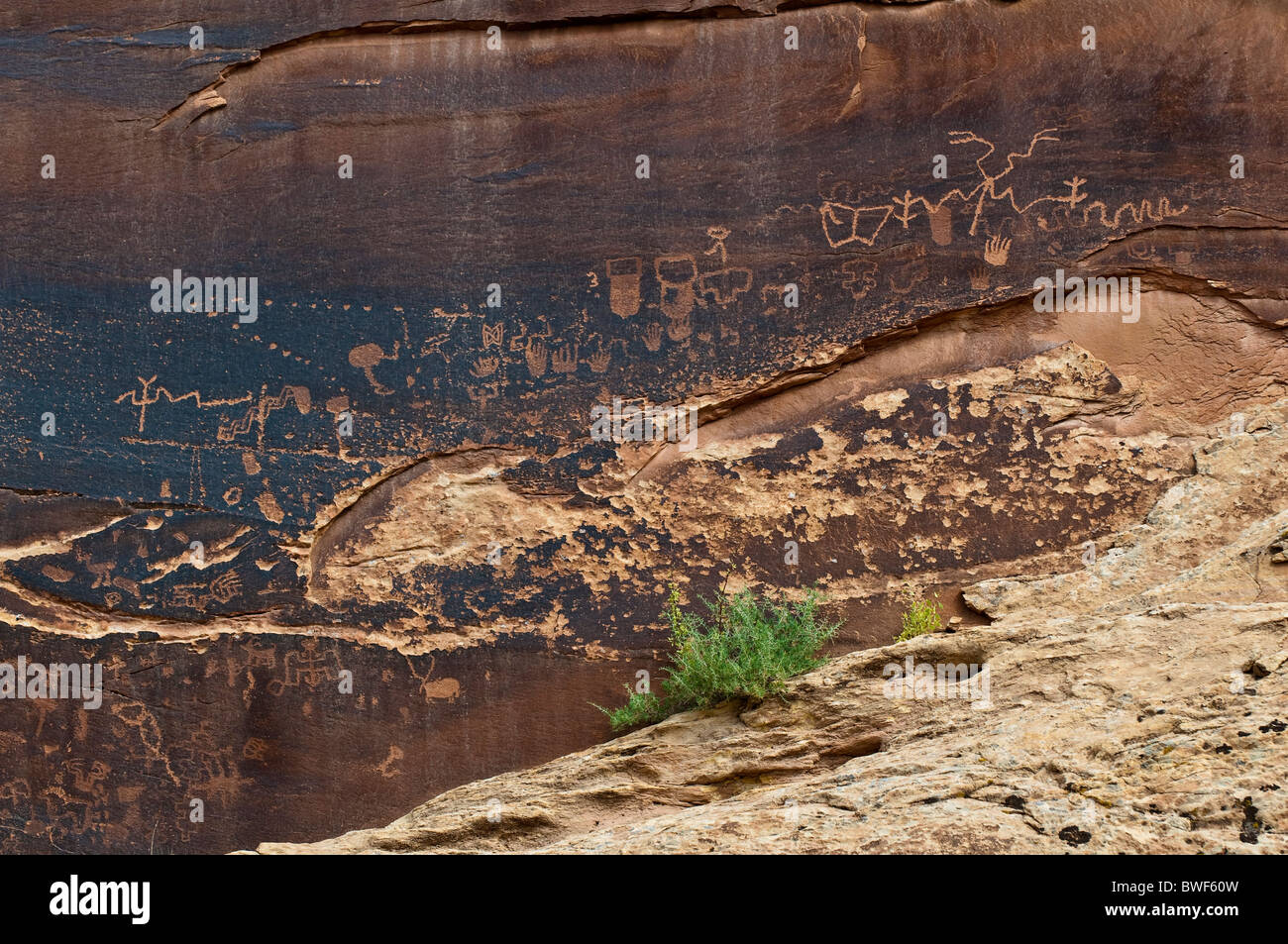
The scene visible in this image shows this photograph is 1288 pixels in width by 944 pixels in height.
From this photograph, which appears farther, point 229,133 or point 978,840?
point 229,133

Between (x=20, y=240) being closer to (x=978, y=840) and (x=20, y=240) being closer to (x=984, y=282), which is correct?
(x=984, y=282)

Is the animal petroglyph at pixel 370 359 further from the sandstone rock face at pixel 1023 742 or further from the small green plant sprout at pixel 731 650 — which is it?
the sandstone rock face at pixel 1023 742

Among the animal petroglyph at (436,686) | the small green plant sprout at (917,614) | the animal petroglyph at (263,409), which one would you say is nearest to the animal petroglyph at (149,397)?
the animal petroglyph at (263,409)

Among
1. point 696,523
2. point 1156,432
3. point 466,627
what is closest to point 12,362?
point 466,627

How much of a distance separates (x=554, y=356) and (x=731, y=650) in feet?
5.37

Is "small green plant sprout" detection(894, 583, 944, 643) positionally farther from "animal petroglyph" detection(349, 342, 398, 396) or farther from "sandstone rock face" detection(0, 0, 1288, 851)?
"animal petroglyph" detection(349, 342, 398, 396)

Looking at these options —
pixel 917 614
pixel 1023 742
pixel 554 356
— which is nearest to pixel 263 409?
pixel 554 356

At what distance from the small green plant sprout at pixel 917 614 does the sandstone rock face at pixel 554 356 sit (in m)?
0.11

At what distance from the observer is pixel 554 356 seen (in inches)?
207

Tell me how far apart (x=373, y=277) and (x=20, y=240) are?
6.09ft

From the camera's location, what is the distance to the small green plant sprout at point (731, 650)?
14.5ft

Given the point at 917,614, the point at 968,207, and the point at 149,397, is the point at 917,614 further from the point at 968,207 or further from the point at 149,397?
the point at 149,397

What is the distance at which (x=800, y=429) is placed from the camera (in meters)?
5.11

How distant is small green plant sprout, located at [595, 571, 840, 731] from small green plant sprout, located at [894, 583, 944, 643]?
0.32 meters
